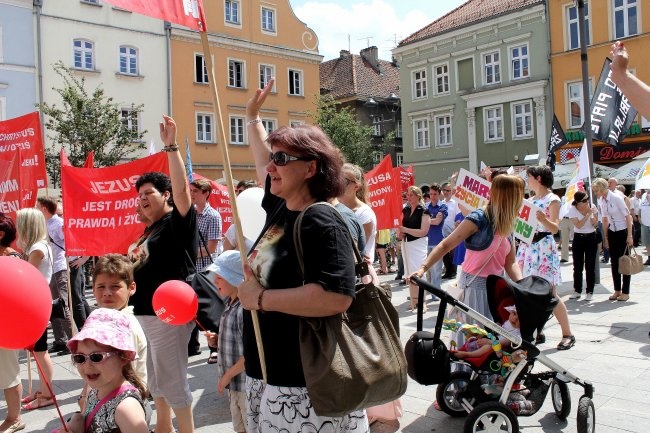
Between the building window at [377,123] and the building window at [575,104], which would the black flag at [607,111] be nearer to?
the building window at [575,104]

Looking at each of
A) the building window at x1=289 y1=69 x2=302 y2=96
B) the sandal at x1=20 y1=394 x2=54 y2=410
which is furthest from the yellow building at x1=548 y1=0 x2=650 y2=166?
the sandal at x1=20 y1=394 x2=54 y2=410

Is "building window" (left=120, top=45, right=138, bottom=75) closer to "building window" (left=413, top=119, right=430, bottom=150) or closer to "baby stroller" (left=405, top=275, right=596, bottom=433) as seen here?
"building window" (left=413, top=119, right=430, bottom=150)

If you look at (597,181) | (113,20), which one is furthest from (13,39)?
(597,181)

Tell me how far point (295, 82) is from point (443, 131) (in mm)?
9038

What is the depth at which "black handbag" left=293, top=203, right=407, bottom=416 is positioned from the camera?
2.10 m

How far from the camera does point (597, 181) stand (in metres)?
10.4

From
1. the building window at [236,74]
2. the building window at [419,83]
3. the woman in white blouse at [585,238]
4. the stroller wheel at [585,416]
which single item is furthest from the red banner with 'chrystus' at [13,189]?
the building window at [419,83]

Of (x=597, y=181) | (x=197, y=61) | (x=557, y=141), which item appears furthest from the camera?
(x=197, y=61)

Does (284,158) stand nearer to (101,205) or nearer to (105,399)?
(105,399)

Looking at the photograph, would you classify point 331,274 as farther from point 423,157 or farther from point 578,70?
point 423,157

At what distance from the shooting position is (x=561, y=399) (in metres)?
4.36

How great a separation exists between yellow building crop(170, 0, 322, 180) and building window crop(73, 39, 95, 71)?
12.7 ft

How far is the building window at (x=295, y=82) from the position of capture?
34.5 meters

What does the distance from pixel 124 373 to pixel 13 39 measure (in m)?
25.9
